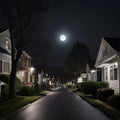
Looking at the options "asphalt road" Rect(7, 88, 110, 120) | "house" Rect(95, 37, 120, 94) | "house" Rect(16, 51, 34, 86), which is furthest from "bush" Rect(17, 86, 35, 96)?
"asphalt road" Rect(7, 88, 110, 120)

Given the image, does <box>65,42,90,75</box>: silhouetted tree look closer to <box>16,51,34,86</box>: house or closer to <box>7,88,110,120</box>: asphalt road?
<box>16,51,34,86</box>: house

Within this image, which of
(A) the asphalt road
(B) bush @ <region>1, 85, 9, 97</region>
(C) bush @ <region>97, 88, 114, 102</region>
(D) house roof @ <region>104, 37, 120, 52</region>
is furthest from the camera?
(B) bush @ <region>1, 85, 9, 97</region>

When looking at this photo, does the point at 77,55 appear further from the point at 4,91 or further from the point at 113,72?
the point at 113,72

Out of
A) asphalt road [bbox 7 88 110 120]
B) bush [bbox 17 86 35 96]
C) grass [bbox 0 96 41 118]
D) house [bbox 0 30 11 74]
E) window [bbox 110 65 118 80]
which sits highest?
house [bbox 0 30 11 74]

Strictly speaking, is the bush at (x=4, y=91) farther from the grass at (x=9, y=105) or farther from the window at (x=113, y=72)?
the window at (x=113, y=72)

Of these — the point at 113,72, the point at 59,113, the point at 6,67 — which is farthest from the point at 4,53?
the point at 59,113

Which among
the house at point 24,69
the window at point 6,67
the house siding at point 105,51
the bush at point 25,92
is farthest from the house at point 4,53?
the house at point 24,69

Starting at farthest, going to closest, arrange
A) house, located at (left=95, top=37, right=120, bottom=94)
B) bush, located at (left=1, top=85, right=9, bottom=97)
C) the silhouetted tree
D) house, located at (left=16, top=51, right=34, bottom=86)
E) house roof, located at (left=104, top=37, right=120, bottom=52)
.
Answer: the silhouetted tree < house, located at (left=16, top=51, right=34, bottom=86) < bush, located at (left=1, top=85, right=9, bottom=97) < house roof, located at (left=104, top=37, right=120, bottom=52) < house, located at (left=95, top=37, right=120, bottom=94)

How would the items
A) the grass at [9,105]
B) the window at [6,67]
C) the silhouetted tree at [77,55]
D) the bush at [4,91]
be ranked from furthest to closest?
the silhouetted tree at [77,55]
the window at [6,67]
the bush at [4,91]
the grass at [9,105]

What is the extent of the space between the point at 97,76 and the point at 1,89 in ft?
62.0

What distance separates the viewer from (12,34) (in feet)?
115

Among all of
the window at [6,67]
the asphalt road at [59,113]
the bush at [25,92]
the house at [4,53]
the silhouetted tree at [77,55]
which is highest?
the silhouetted tree at [77,55]

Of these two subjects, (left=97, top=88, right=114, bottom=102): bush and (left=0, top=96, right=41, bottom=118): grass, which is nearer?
(left=0, top=96, right=41, bottom=118): grass

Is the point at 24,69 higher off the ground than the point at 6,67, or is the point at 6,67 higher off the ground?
the point at 24,69
